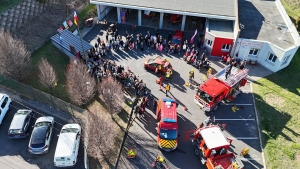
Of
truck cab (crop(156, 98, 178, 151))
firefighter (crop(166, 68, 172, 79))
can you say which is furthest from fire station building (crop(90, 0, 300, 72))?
truck cab (crop(156, 98, 178, 151))

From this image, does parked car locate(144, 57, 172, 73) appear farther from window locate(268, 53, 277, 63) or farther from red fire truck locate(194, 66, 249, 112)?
window locate(268, 53, 277, 63)

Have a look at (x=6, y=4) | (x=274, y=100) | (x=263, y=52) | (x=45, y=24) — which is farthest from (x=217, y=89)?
(x=6, y=4)

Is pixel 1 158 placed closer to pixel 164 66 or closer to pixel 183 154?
pixel 183 154

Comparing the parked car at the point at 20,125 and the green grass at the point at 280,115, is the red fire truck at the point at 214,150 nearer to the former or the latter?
the green grass at the point at 280,115

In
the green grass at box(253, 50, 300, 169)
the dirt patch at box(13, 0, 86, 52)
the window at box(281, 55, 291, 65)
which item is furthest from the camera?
the dirt patch at box(13, 0, 86, 52)

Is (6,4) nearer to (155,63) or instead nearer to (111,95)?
(155,63)

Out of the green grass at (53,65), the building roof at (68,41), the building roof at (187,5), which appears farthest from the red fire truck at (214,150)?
the building roof at (187,5)
